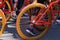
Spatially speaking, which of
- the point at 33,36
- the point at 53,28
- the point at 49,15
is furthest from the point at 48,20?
the point at 53,28

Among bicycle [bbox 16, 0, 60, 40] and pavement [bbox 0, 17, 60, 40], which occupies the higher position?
bicycle [bbox 16, 0, 60, 40]

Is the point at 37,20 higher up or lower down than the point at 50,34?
higher up

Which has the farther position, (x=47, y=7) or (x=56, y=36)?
(x=56, y=36)

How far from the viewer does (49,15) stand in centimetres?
568

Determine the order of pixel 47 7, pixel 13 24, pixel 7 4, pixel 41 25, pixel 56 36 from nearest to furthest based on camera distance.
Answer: pixel 47 7
pixel 41 25
pixel 56 36
pixel 7 4
pixel 13 24

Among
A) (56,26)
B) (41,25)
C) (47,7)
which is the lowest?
(56,26)

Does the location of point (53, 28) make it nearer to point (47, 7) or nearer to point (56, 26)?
point (56, 26)

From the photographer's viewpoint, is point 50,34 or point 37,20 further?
point 50,34

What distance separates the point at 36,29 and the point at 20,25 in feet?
2.11

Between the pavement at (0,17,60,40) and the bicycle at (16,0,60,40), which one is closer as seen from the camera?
the bicycle at (16,0,60,40)

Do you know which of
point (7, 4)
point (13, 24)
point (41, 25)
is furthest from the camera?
point (13, 24)

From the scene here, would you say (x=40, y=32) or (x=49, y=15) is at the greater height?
(x=49, y=15)

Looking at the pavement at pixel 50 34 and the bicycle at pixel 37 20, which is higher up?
the bicycle at pixel 37 20

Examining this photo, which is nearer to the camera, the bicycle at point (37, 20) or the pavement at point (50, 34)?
the bicycle at point (37, 20)
